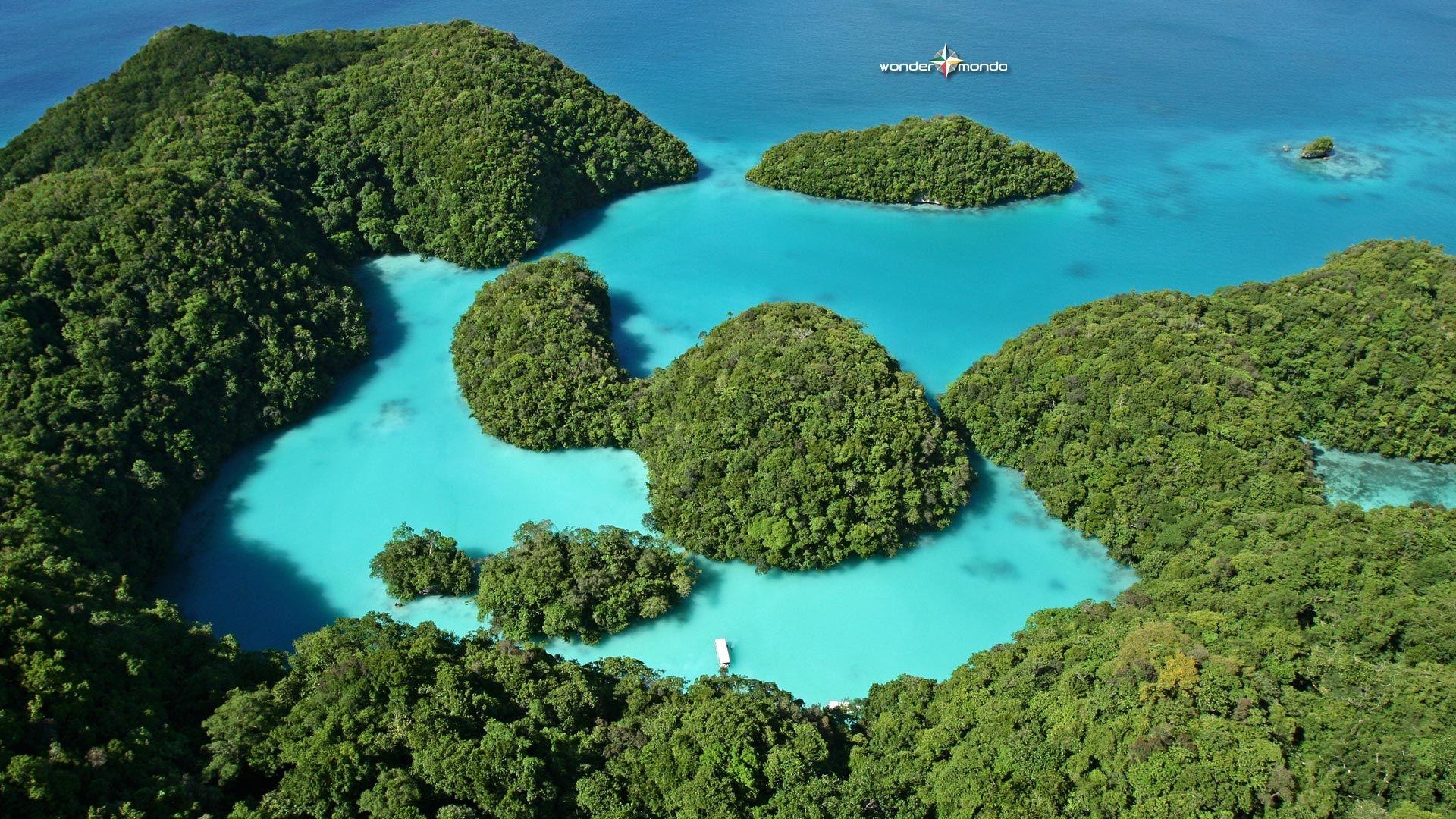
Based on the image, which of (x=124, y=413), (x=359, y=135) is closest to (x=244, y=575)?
(x=124, y=413)

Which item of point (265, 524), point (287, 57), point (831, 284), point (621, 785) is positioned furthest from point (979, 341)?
point (287, 57)

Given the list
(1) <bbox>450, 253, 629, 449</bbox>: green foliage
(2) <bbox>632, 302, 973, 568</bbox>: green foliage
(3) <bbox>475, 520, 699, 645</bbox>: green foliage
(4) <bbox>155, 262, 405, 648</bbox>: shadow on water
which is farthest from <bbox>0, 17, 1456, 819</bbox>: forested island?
(3) <bbox>475, 520, 699, 645</bbox>: green foliage

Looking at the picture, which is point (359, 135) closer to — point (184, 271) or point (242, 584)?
point (184, 271)

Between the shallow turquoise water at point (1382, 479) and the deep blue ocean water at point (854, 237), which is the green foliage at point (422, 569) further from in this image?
the shallow turquoise water at point (1382, 479)

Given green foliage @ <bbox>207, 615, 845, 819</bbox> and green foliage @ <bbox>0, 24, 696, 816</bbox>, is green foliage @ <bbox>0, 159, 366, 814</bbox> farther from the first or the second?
green foliage @ <bbox>207, 615, 845, 819</bbox>

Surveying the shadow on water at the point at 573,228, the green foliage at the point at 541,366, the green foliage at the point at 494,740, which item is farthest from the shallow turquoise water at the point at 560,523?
the shadow on water at the point at 573,228

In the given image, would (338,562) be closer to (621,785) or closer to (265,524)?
(265,524)
